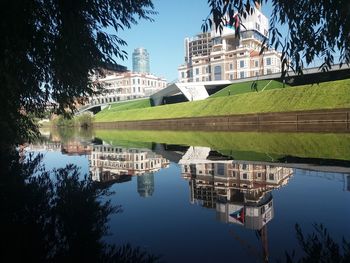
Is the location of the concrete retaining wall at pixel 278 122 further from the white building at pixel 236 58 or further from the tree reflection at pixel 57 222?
the white building at pixel 236 58

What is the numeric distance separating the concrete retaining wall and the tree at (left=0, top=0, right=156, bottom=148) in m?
18.2

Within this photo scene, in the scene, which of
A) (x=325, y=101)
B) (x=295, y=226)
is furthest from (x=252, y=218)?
(x=325, y=101)

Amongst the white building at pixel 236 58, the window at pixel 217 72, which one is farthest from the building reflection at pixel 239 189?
the window at pixel 217 72

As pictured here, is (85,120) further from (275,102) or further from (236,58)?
(275,102)

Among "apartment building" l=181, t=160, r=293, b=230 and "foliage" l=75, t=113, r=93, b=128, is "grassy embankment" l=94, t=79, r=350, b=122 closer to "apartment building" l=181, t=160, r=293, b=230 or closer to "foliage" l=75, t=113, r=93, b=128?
"apartment building" l=181, t=160, r=293, b=230

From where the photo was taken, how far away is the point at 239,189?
695 centimetres

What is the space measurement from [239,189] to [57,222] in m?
3.56

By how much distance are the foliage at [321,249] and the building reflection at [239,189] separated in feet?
1.33

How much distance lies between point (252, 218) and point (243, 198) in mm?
1100

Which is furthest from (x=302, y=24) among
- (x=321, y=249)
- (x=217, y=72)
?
(x=217, y=72)

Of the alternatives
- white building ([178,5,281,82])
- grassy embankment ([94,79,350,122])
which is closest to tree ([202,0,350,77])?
grassy embankment ([94,79,350,122])

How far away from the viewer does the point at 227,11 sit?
3844 mm

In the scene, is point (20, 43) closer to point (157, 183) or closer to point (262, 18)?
point (157, 183)

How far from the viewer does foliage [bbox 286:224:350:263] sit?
352cm
